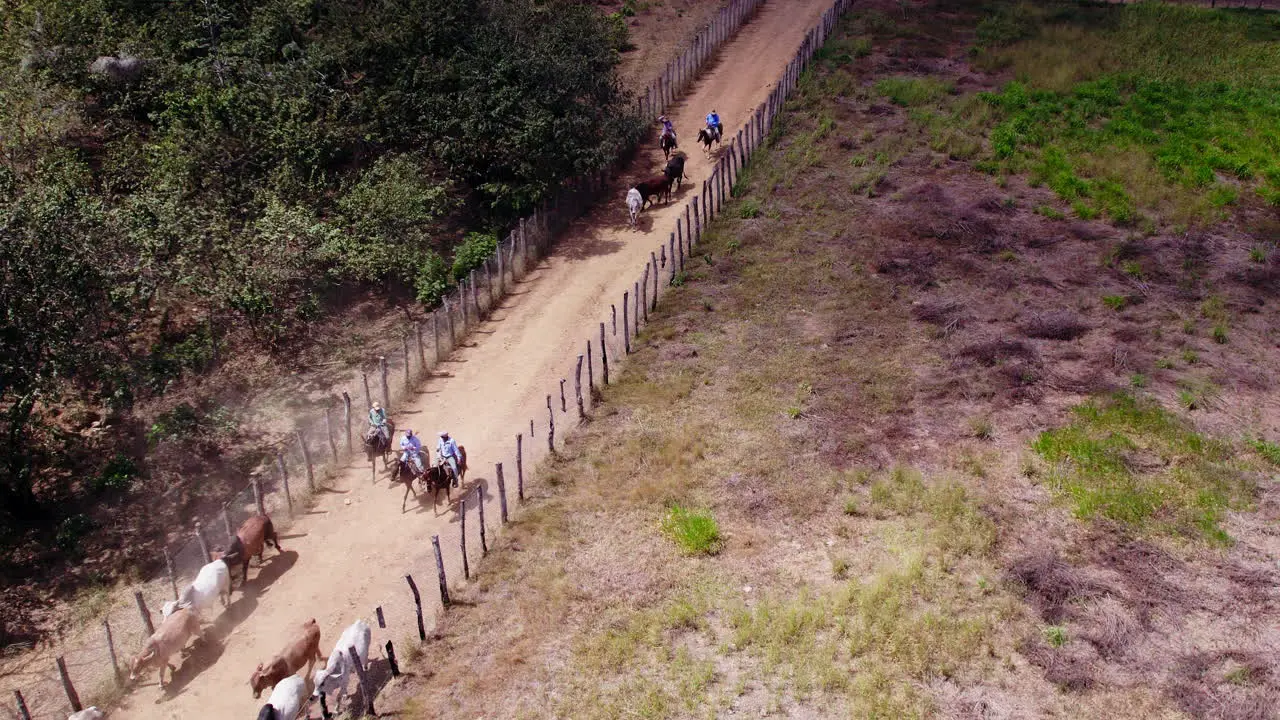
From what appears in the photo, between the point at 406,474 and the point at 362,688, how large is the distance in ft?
18.7

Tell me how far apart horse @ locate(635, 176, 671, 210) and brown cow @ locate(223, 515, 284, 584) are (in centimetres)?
1712

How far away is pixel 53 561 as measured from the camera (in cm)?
1947

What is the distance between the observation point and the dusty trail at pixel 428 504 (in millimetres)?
16594

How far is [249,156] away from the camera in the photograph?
93.4 ft

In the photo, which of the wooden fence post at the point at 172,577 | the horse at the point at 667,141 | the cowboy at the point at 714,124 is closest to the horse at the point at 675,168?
the horse at the point at 667,141

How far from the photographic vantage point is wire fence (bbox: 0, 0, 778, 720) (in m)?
16.2

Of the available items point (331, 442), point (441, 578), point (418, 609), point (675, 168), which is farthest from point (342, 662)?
point (675, 168)

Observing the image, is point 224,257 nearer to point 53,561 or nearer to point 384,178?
point 384,178

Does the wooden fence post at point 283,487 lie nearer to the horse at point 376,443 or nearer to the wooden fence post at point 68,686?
the horse at point 376,443

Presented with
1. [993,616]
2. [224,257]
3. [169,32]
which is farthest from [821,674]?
[169,32]

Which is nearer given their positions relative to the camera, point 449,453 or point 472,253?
point 449,453

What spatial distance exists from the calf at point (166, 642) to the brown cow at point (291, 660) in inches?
54.4

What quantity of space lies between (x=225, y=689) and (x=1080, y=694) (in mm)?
14072

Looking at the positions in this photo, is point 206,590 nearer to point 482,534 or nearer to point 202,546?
point 202,546
